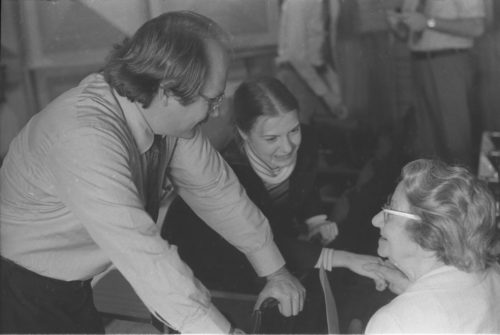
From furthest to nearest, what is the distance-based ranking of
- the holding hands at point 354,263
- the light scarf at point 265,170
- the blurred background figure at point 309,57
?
the blurred background figure at point 309,57, the light scarf at point 265,170, the holding hands at point 354,263

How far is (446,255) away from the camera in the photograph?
109 cm

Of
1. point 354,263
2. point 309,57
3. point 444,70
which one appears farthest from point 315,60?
point 354,263

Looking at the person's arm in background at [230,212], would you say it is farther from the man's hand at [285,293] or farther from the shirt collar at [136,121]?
the shirt collar at [136,121]

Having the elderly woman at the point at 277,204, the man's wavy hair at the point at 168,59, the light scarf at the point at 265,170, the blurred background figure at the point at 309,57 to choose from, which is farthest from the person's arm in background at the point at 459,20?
the man's wavy hair at the point at 168,59

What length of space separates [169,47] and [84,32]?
416mm

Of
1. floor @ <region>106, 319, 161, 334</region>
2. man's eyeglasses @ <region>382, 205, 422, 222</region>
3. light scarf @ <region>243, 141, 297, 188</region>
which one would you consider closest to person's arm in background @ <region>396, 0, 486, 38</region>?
light scarf @ <region>243, 141, 297, 188</region>

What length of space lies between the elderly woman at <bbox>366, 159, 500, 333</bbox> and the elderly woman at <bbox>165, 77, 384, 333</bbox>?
0.94ft

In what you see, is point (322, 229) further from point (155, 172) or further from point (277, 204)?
point (155, 172)

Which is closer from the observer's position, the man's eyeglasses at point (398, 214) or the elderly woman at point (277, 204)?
the man's eyeglasses at point (398, 214)

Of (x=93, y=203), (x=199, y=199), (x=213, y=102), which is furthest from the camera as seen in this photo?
(x=199, y=199)

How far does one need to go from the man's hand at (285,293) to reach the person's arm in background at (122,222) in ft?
0.97

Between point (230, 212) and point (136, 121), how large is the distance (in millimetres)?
361

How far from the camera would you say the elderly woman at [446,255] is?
42.0 inches

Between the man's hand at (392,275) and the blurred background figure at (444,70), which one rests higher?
the blurred background figure at (444,70)
